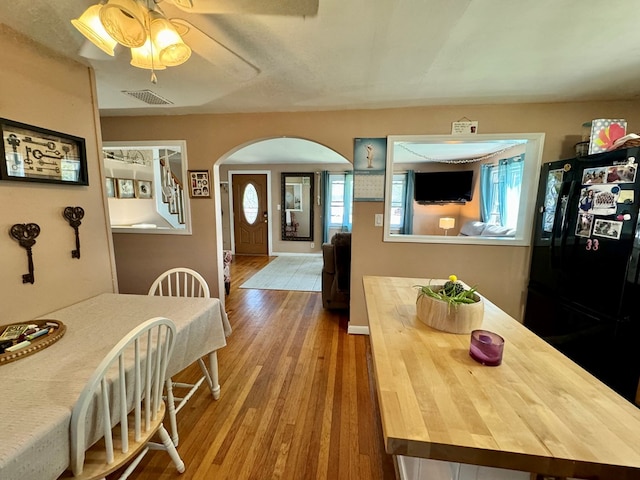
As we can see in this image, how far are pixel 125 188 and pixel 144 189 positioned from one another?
34 centimetres

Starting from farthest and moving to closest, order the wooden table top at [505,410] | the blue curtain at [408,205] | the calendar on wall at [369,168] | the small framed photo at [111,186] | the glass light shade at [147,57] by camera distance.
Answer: the blue curtain at [408,205] → the small framed photo at [111,186] → the calendar on wall at [369,168] → the glass light shade at [147,57] → the wooden table top at [505,410]

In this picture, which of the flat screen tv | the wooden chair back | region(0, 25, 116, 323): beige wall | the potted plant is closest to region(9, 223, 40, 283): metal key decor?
region(0, 25, 116, 323): beige wall

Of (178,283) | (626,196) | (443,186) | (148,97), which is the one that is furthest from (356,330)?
(443,186)

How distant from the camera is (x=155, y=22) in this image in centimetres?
108

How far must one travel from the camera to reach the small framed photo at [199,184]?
2.81 m

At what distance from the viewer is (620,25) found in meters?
1.34

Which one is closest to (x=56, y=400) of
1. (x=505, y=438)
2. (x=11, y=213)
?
(x=11, y=213)

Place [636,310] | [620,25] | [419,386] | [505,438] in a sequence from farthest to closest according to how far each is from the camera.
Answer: [636,310] → [620,25] → [419,386] → [505,438]

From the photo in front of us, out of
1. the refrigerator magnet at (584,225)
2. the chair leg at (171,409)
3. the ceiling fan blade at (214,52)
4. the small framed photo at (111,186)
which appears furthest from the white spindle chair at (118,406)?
the small framed photo at (111,186)

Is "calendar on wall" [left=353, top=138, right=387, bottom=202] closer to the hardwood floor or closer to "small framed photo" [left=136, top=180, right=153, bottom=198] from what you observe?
the hardwood floor

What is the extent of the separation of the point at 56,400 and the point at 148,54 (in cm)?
145

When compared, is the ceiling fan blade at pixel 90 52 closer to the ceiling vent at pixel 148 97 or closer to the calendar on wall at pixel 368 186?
the ceiling vent at pixel 148 97

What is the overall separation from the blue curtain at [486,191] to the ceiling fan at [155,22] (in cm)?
464

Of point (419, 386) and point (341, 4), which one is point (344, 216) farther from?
point (419, 386)
